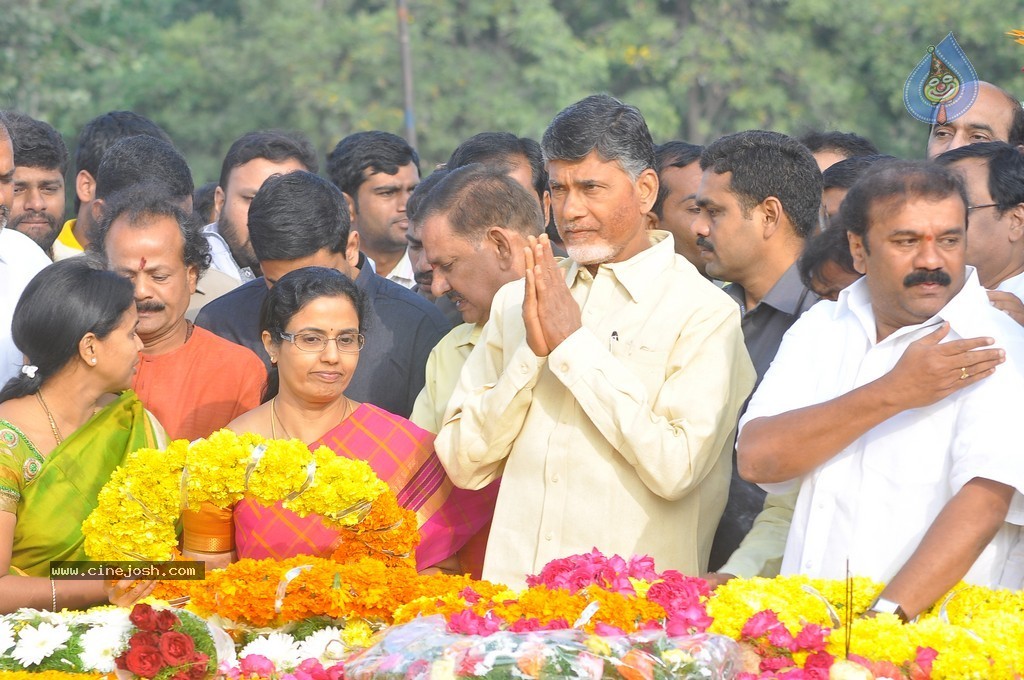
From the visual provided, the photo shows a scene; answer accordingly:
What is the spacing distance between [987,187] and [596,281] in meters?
1.40

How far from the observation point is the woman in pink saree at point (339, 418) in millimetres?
4477

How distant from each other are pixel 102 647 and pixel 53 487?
0.68 m

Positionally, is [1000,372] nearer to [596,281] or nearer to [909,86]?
[596,281]

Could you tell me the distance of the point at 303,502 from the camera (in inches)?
157

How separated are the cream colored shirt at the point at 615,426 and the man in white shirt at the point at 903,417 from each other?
0.23 metres

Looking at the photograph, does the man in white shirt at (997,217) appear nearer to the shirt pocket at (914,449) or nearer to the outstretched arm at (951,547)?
the shirt pocket at (914,449)

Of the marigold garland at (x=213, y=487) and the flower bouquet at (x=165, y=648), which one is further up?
the marigold garland at (x=213, y=487)

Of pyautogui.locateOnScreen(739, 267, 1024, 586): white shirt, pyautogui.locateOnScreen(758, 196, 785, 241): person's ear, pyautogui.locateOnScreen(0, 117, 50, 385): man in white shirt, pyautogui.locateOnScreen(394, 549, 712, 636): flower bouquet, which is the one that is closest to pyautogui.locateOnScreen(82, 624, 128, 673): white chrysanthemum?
pyautogui.locateOnScreen(394, 549, 712, 636): flower bouquet

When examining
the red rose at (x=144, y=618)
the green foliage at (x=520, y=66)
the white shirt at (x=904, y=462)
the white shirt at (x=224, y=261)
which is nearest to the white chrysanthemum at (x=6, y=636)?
Answer: the red rose at (x=144, y=618)

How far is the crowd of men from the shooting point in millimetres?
3607

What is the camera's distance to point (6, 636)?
3.77 metres

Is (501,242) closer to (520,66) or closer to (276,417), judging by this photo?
(276,417)

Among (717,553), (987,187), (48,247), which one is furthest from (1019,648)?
(48,247)

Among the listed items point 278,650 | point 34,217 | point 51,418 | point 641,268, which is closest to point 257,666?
point 278,650
